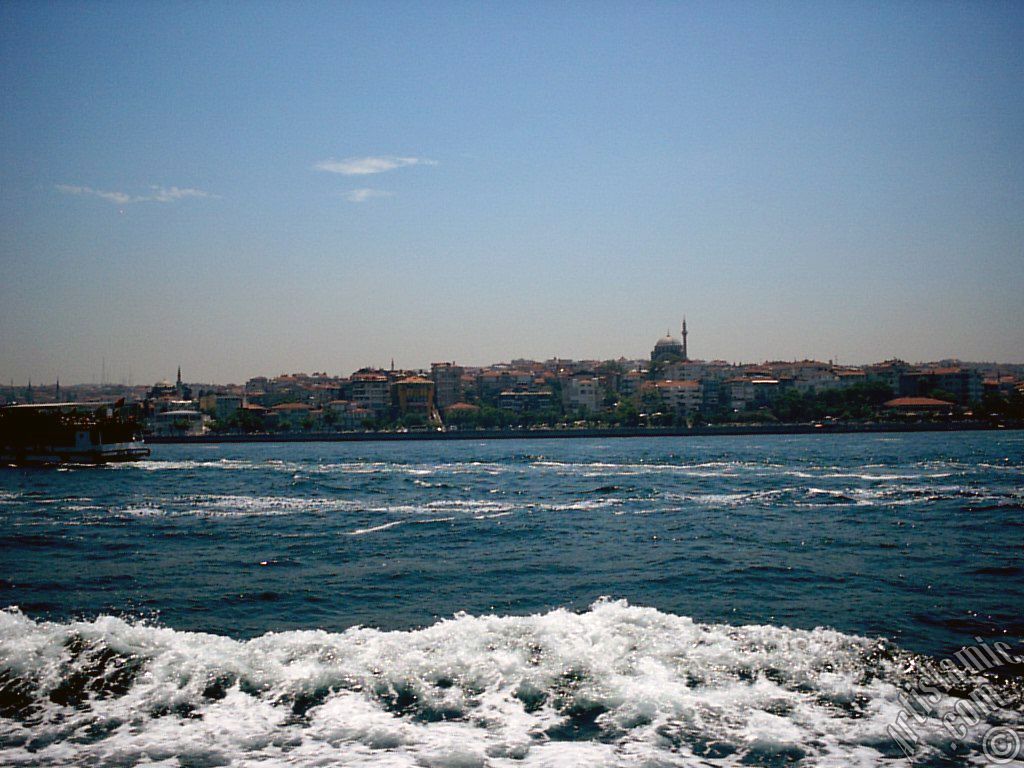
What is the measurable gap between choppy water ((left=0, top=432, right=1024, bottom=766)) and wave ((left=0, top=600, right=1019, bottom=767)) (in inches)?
1.2

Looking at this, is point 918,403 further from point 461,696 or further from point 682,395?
point 461,696

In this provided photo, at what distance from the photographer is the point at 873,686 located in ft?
25.3

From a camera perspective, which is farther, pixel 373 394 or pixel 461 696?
pixel 373 394

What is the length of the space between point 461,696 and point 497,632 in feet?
6.31

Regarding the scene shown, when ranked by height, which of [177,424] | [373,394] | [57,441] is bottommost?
[177,424]

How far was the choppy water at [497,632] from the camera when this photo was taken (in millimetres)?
6703

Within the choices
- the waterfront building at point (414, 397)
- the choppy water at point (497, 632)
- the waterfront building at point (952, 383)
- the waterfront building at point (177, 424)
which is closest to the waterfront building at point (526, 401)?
the waterfront building at point (414, 397)

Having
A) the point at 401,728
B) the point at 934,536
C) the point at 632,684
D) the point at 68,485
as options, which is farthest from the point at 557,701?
the point at 68,485

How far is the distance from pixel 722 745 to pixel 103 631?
688 cm

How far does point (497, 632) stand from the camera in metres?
9.56

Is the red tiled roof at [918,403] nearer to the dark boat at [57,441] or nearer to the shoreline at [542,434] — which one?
the shoreline at [542,434]

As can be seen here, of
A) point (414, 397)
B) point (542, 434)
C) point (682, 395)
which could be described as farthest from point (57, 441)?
point (682, 395)

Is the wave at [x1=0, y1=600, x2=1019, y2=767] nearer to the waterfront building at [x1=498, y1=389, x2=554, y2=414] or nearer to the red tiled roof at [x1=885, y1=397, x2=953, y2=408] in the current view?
the red tiled roof at [x1=885, y1=397, x2=953, y2=408]

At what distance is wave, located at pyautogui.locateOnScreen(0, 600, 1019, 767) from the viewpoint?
646cm
